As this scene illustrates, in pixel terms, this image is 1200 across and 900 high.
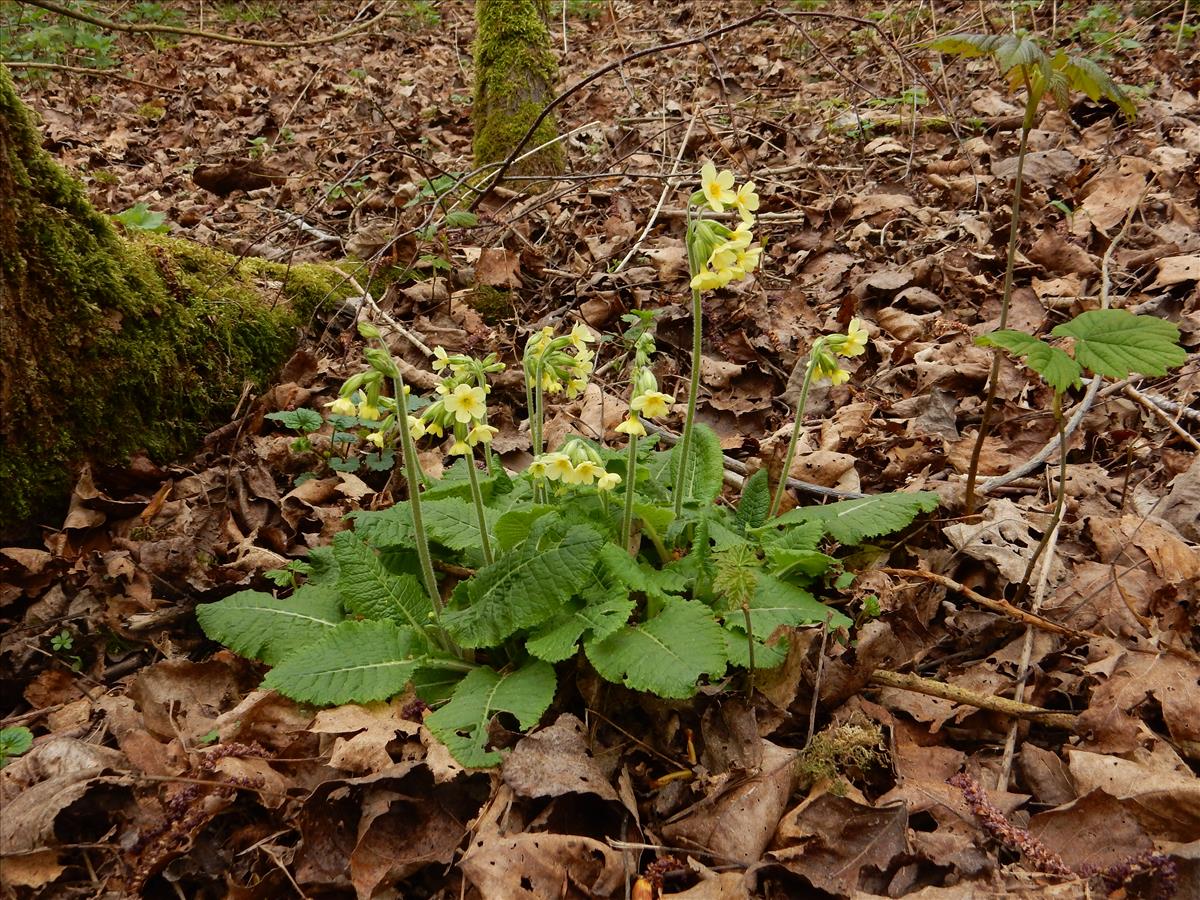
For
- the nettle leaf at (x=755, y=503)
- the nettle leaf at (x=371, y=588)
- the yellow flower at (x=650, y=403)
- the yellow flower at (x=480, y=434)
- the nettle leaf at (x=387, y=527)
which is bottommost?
the nettle leaf at (x=371, y=588)

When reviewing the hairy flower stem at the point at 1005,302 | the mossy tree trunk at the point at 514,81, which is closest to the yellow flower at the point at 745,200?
the hairy flower stem at the point at 1005,302

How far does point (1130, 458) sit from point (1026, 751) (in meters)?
1.43

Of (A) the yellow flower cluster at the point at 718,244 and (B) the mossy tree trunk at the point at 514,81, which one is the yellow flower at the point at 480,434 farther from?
(B) the mossy tree trunk at the point at 514,81

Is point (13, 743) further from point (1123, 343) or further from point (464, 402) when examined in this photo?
point (1123, 343)

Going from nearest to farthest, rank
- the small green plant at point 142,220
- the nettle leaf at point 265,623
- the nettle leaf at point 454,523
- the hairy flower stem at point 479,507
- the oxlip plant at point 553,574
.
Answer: the oxlip plant at point 553,574
the hairy flower stem at point 479,507
the nettle leaf at point 265,623
the nettle leaf at point 454,523
the small green plant at point 142,220

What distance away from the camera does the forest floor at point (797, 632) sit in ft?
6.29

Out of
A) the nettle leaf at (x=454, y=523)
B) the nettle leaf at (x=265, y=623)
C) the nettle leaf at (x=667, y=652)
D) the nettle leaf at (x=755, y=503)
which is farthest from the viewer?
the nettle leaf at (x=755, y=503)

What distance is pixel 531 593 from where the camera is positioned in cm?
230

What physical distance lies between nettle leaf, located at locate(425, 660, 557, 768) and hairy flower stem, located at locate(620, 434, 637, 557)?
1.60 feet

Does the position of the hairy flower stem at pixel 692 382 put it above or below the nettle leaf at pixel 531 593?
above

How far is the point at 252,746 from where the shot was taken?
224 cm

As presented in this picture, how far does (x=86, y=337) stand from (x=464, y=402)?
6.20 ft

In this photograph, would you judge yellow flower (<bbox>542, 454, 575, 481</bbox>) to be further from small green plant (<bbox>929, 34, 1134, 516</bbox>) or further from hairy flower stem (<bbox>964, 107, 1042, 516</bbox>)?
small green plant (<bbox>929, 34, 1134, 516</bbox>)

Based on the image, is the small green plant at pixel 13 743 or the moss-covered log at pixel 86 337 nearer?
the small green plant at pixel 13 743
